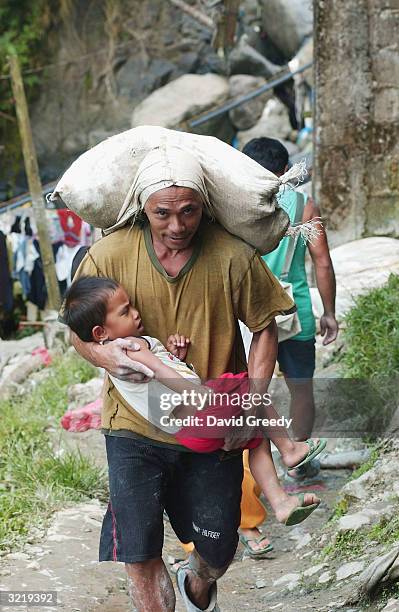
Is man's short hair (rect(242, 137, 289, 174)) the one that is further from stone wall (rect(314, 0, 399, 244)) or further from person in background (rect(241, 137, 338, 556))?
stone wall (rect(314, 0, 399, 244))

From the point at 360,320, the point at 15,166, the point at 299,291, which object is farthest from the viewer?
the point at 15,166

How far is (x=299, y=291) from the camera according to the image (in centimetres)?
530

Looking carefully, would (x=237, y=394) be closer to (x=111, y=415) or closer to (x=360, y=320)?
(x=111, y=415)

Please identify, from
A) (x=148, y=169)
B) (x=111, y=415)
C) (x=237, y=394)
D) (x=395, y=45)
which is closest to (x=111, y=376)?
(x=111, y=415)

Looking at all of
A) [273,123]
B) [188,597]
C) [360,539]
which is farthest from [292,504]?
[273,123]

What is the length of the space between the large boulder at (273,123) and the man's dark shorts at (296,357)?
10.4 metres

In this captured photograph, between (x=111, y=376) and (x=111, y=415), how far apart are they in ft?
0.47

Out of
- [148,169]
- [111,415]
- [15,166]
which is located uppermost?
[148,169]

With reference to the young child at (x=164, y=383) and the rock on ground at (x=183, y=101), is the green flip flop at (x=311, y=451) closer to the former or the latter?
the young child at (x=164, y=383)

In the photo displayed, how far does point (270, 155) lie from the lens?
16.3 ft

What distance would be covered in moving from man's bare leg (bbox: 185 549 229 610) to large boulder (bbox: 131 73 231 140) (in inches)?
519

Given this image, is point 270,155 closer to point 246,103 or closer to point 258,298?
point 258,298

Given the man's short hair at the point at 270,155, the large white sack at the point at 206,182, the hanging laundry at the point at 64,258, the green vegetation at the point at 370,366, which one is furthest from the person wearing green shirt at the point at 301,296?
the hanging laundry at the point at 64,258

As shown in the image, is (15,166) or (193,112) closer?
(193,112)
